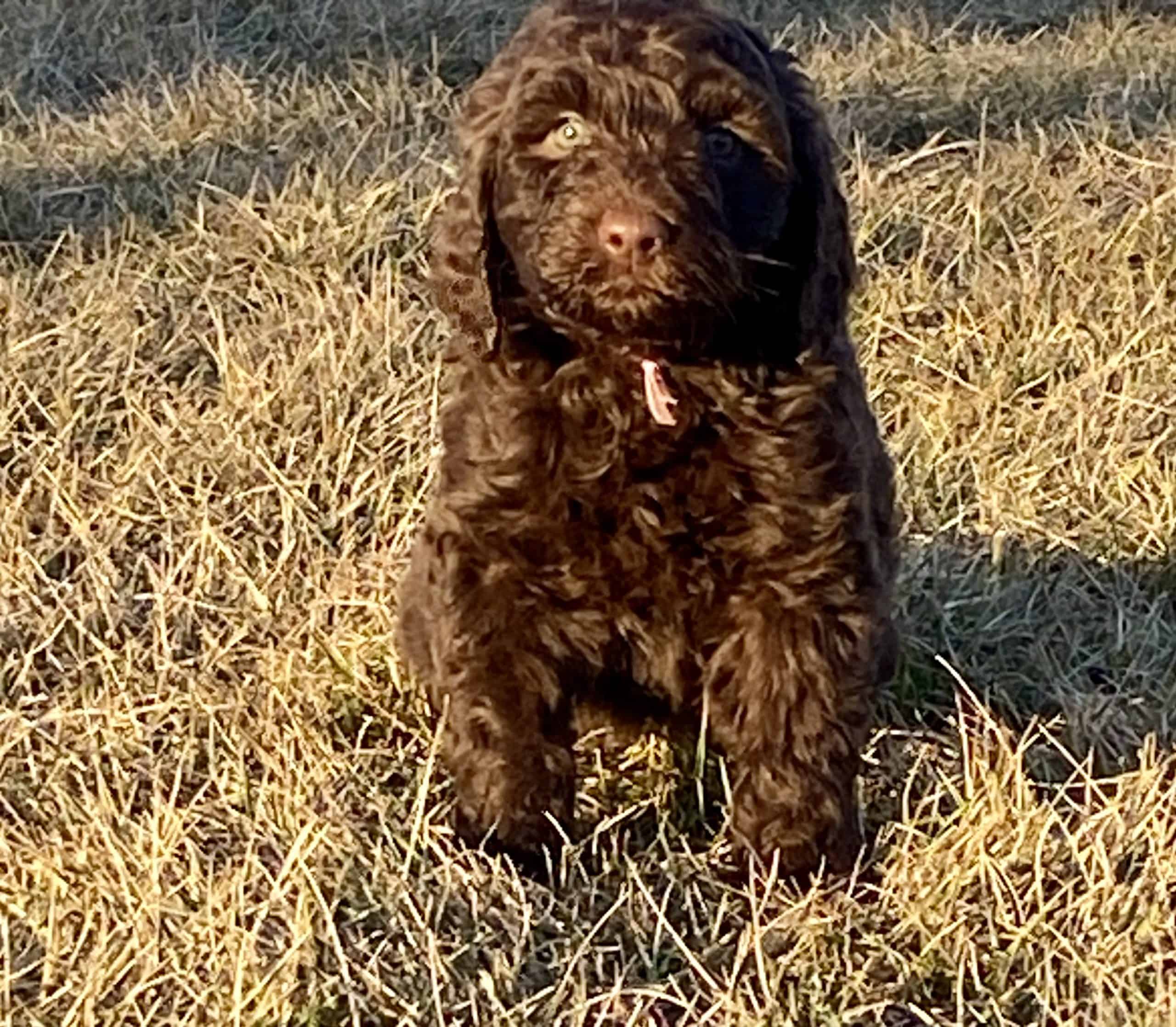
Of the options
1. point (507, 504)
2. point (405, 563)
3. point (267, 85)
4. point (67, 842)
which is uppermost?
point (507, 504)

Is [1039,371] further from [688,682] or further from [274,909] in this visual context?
[274,909]

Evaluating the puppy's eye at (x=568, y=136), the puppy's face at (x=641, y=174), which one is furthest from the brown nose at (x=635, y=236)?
the puppy's eye at (x=568, y=136)

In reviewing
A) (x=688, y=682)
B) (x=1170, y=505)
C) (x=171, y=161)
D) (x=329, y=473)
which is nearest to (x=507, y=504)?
(x=688, y=682)

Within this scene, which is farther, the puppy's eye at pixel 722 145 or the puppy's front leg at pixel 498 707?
the puppy's front leg at pixel 498 707

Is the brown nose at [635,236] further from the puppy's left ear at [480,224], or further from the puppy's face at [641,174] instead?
the puppy's left ear at [480,224]

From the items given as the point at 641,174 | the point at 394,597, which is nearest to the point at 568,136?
the point at 641,174

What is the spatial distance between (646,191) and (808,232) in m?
0.42

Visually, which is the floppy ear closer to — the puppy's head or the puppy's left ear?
the puppy's head

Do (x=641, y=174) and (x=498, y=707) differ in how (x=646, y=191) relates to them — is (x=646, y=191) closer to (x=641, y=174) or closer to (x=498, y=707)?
(x=641, y=174)

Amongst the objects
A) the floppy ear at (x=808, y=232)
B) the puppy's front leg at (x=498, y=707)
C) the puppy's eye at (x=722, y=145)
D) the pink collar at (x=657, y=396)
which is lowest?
the puppy's front leg at (x=498, y=707)

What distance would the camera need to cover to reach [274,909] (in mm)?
3344

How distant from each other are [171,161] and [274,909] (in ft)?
13.1

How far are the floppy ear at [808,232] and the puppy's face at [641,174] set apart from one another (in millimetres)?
76

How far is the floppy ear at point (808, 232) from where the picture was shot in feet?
11.3
